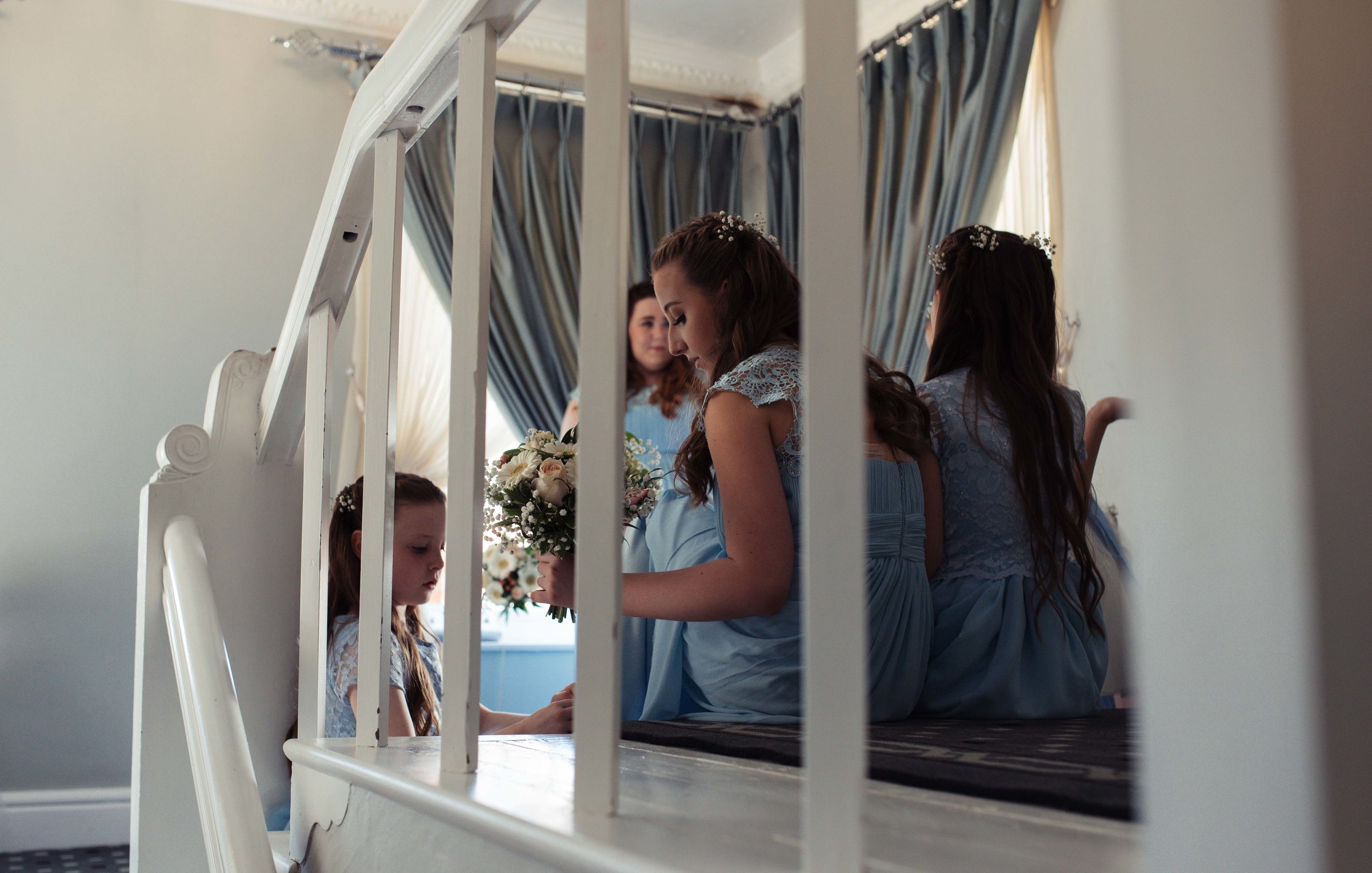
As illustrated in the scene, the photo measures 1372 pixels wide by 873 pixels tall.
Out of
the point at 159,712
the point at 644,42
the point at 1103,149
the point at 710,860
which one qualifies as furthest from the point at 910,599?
the point at 644,42

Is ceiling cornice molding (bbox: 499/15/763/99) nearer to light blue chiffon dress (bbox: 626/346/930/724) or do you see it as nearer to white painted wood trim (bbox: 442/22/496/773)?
light blue chiffon dress (bbox: 626/346/930/724)

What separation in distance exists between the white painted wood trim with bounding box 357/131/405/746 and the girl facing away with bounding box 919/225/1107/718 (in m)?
0.77

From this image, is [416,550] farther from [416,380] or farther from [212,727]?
[416,380]

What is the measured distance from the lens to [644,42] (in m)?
4.44

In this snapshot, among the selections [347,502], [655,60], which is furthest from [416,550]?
[655,60]

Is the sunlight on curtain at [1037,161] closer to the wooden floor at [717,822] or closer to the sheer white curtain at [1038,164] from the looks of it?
the sheer white curtain at [1038,164]

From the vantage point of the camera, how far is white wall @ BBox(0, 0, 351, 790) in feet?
11.3

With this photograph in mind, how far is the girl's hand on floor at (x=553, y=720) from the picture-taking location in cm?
161

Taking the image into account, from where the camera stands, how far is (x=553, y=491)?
1.62 meters

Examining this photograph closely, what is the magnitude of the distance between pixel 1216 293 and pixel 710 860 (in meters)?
0.38

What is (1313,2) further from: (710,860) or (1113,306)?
(1113,306)

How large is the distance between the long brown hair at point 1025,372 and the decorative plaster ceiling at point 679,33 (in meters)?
2.43

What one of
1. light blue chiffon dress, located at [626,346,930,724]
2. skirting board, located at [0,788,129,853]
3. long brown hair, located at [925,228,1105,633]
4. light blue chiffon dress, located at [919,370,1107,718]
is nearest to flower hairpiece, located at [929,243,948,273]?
long brown hair, located at [925,228,1105,633]

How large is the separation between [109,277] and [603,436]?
3.52m
